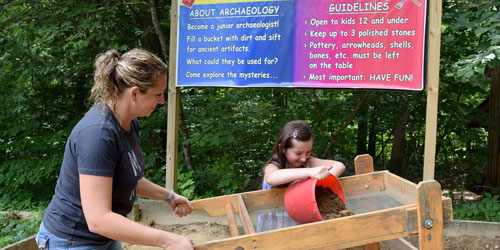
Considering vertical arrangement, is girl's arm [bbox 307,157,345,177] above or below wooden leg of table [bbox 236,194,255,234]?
above

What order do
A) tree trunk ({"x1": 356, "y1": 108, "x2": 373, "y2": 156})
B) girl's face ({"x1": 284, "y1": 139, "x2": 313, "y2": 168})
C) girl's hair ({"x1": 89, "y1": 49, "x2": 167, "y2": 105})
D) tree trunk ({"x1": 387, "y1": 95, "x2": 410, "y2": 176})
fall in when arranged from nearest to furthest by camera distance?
girl's hair ({"x1": 89, "y1": 49, "x2": 167, "y2": 105}), girl's face ({"x1": 284, "y1": 139, "x2": 313, "y2": 168}), tree trunk ({"x1": 356, "y1": 108, "x2": 373, "y2": 156}), tree trunk ({"x1": 387, "y1": 95, "x2": 410, "y2": 176})

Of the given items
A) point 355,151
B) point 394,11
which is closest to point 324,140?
point 355,151

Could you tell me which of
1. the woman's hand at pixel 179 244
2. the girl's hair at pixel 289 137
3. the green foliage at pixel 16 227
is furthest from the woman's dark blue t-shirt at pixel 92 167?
the green foliage at pixel 16 227

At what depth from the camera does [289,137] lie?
2.77 meters

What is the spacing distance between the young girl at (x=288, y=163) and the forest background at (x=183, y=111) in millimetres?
2412

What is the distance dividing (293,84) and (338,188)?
1.55m

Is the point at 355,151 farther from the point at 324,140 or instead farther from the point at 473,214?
the point at 473,214

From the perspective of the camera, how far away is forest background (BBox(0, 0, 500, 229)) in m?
5.49

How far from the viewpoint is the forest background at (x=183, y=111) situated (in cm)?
549

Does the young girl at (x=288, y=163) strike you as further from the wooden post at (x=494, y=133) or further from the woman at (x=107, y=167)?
the wooden post at (x=494, y=133)

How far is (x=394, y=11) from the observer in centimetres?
→ 356

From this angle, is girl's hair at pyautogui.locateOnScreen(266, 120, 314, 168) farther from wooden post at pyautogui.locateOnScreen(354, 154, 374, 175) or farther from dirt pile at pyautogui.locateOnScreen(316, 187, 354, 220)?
wooden post at pyautogui.locateOnScreen(354, 154, 374, 175)

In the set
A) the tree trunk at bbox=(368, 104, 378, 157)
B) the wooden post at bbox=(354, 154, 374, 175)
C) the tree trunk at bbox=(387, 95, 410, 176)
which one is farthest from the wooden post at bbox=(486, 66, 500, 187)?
the wooden post at bbox=(354, 154, 374, 175)

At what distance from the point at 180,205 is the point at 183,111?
3.91 m
